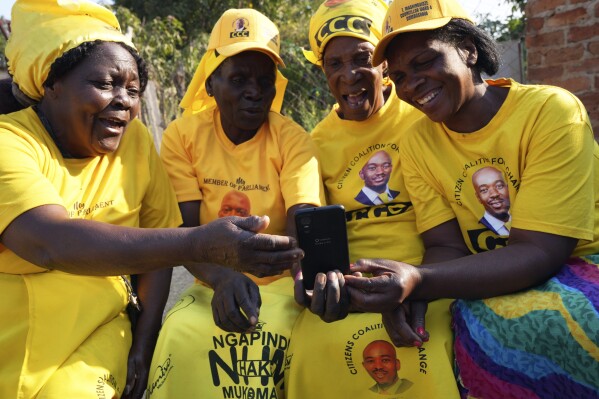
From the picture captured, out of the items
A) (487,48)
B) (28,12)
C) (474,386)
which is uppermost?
(28,12)

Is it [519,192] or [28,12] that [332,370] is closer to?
[519,192]

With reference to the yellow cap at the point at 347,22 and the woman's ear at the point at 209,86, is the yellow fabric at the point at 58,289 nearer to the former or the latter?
the woman's ear at the point at 209,86

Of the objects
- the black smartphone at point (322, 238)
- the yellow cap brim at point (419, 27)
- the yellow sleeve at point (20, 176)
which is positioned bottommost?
the black smartphone at point (322, 238)

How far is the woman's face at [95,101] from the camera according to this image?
234cm

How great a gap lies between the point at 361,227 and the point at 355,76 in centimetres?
70

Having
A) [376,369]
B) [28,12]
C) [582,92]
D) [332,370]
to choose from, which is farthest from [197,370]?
[582,92]

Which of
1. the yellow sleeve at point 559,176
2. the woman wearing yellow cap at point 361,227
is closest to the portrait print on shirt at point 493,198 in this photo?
the yellow sleeve at point 559,176

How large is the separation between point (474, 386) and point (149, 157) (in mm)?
1577

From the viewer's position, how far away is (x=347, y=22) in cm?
292

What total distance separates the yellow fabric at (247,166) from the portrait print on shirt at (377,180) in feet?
0.69

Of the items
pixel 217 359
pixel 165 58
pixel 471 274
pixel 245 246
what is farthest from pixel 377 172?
pixel 165 58

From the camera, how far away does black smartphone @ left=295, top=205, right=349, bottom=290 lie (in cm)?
218

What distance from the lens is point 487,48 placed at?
8.36 ft

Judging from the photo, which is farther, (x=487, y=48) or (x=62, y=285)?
(x=487, y=48)
